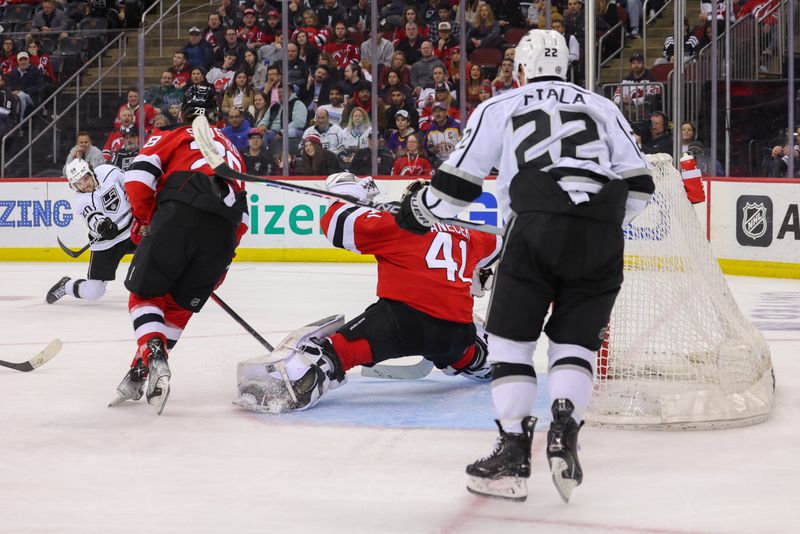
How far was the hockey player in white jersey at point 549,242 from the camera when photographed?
2.65m

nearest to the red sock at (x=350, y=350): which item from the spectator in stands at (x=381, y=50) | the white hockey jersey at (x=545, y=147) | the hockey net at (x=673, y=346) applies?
the hockey net at (x=673, y=346)

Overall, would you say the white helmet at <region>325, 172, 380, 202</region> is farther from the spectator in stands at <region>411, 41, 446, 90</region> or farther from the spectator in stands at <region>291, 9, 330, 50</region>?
the spectator in stands at <region>291, 9, 330, 50</region>

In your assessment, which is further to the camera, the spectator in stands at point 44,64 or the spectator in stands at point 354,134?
the spectator in stands at point 44,64

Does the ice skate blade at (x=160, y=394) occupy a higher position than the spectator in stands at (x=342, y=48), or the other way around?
the spectator in stands at (x=342, y=48)

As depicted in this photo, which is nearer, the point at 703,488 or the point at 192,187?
the point at 703,488

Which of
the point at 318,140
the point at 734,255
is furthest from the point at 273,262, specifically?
the point at 734,255

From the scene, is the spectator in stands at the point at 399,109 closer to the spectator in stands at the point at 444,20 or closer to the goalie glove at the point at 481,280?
the spectator in stands at the point at 444,20

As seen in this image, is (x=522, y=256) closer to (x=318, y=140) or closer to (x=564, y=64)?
(x=564, y=64)

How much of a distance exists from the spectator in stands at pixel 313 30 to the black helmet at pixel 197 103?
21.5ft

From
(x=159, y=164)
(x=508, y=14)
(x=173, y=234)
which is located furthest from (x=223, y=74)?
(x=173, y=234)

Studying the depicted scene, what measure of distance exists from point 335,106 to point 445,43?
1118 millimetres

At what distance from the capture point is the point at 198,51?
10891 mm

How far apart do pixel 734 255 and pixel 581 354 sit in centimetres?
626

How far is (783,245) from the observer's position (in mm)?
8312
